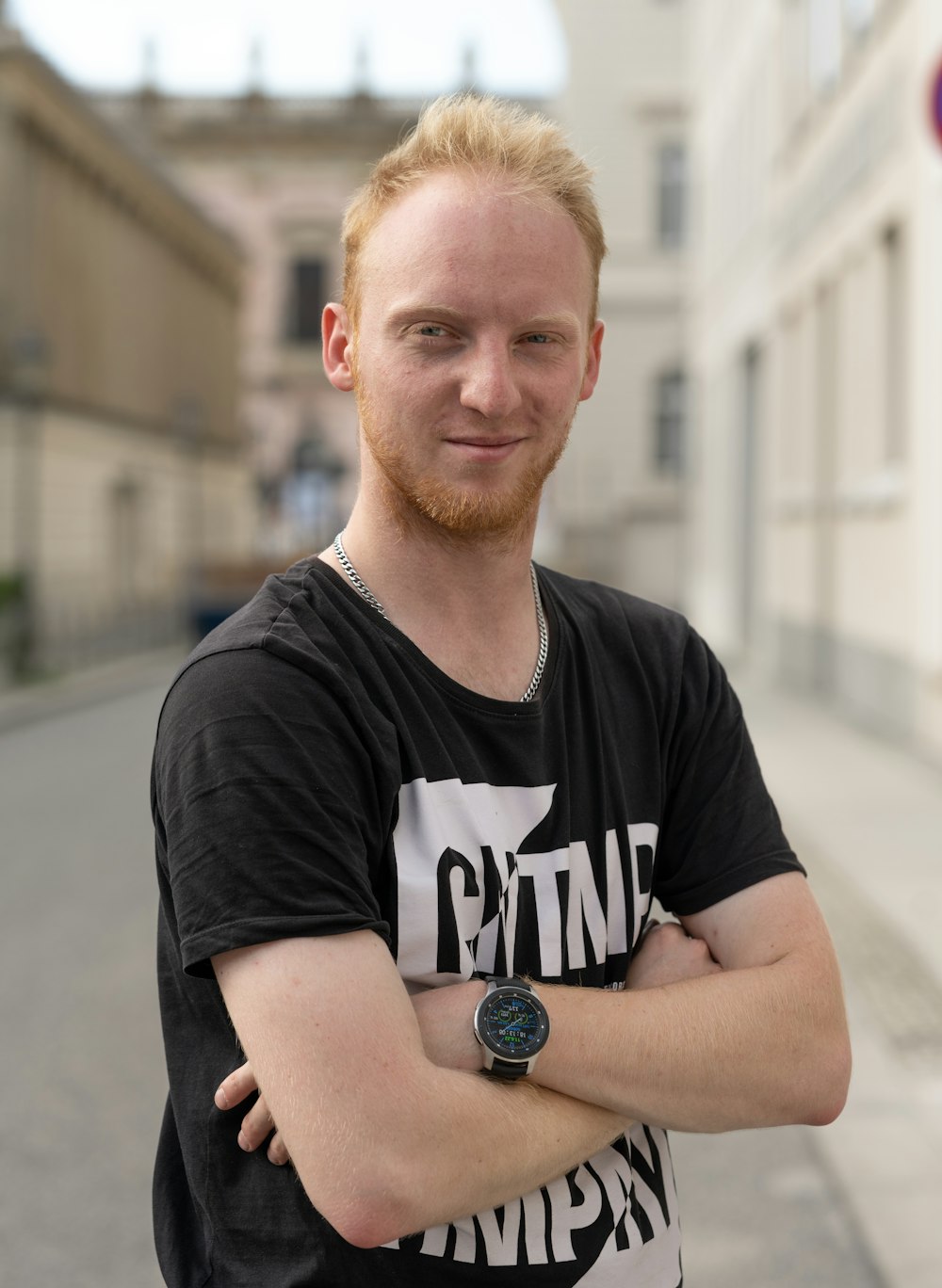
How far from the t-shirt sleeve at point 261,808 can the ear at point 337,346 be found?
1.34 ft

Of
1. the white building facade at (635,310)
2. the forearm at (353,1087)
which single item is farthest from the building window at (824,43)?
the white building facade at (635,310)

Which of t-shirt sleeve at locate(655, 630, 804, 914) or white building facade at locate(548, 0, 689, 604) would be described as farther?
white building facade at locate(548, 0, 689, 604)

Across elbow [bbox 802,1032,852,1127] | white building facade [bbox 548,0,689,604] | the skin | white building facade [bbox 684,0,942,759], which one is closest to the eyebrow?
the skin

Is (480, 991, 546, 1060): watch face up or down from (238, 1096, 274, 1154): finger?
up

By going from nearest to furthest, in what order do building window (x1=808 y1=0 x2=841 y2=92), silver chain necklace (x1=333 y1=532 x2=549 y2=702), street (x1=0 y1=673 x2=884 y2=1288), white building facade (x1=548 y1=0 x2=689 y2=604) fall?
silver chain necklace (x1=333 y1=532 x2=549 y2=702) → street (x1=0 y1=673 x2=884 y2=1288) → building window (x1=808 y1=0 x2=841 y2=92) → white building facade (x1=548 y1=0 x2=689 y2=604)

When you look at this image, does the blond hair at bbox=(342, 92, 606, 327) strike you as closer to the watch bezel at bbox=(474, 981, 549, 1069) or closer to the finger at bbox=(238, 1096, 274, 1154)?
the watch bezel at bbox=(474, 981, 549, 1069)

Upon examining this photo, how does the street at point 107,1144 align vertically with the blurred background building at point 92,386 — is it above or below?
below

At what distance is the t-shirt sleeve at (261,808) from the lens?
167 cm

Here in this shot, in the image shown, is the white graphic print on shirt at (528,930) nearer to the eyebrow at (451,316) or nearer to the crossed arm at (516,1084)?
the crossed arm at (516,1084)

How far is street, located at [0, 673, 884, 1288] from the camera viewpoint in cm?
406

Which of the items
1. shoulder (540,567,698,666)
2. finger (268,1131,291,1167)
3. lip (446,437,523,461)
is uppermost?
lip (446,437,523,461)

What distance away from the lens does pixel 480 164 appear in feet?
5.98

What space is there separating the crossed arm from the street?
2.10 m

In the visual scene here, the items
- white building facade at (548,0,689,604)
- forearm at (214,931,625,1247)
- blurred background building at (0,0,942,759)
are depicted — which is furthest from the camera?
white building facade at (548,0,689,604)
